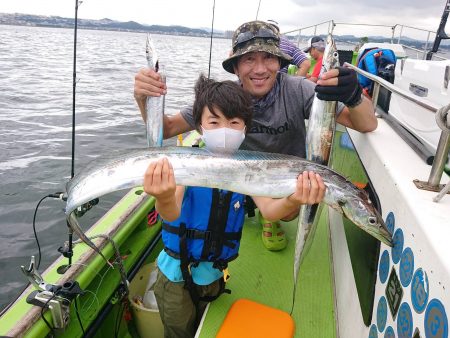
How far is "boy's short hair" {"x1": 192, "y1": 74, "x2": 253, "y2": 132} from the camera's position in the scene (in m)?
2.30

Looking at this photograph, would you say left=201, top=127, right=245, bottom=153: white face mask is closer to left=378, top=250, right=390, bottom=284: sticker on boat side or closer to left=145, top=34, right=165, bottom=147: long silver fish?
left=145, top=34, right=165, bottom=147: long silver fish

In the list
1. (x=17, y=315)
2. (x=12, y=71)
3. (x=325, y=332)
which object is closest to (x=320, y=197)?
(x=325, y=332)

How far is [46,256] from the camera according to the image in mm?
5484

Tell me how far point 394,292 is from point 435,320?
0.46 metres

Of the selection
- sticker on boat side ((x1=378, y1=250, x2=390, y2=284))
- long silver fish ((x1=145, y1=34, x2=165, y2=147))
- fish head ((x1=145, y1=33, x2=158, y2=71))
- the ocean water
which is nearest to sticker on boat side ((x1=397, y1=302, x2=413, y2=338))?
sticker on boat side ((x1=378, y1=250, x2=390, y2=284))

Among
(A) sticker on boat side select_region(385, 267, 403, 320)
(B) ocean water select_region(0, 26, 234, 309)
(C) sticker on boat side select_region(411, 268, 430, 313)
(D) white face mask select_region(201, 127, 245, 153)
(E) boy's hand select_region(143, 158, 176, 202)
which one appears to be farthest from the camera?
(B) ocean water select_region(0, 26, 234, 309)

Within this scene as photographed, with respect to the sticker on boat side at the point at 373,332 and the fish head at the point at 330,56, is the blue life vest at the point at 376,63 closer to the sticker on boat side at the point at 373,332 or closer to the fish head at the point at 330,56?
the fish head at the point at 330,56

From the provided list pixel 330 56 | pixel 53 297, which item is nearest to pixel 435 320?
pixel 330 56

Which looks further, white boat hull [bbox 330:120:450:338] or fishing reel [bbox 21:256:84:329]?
fishing reel [bbox 21:256:84:329]

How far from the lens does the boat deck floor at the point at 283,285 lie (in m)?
2.72

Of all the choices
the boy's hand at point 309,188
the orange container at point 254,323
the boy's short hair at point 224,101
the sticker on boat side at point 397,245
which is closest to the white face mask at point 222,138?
the boy's short hair at point 224,101

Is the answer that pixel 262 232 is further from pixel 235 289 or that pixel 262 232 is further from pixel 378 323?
pixel 378 323

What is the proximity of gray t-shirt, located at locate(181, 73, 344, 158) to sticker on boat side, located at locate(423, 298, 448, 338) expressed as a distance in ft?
6.91

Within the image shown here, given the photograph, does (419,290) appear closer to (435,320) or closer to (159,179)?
(435,320)
